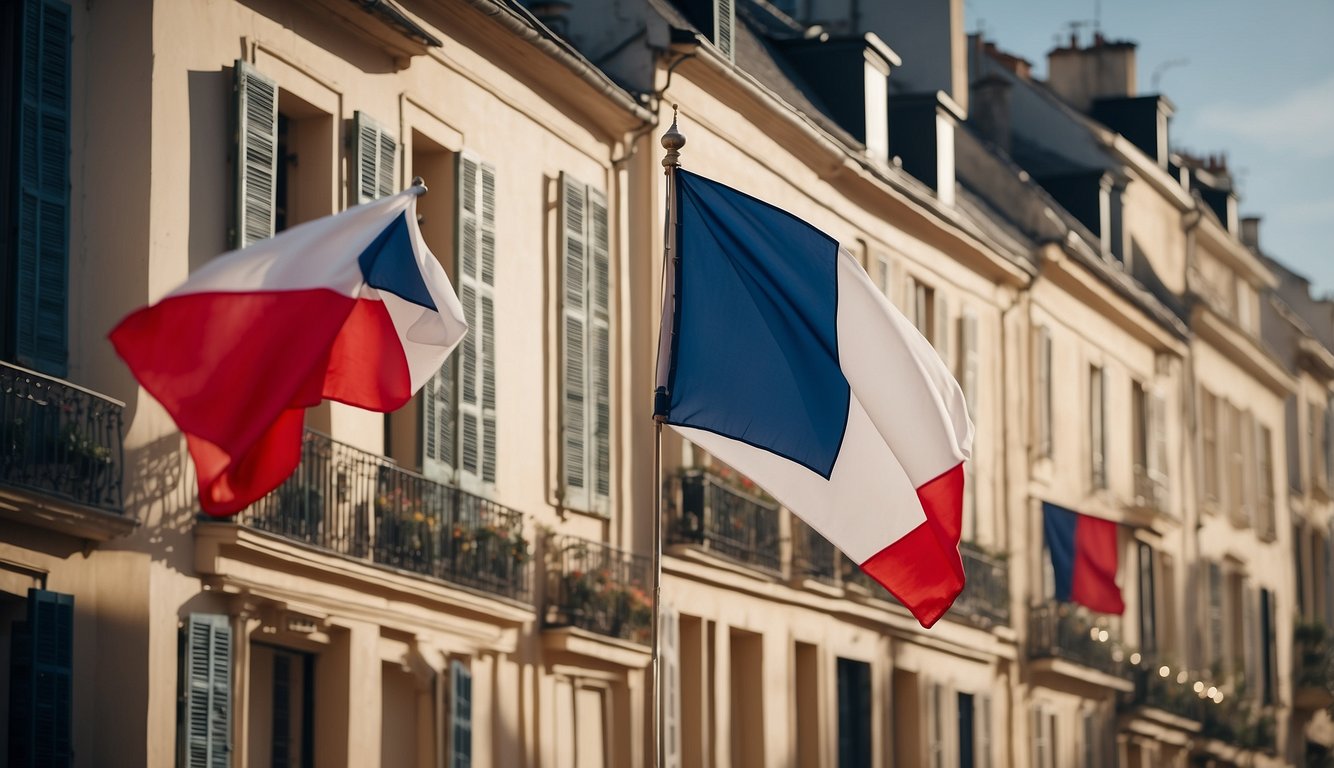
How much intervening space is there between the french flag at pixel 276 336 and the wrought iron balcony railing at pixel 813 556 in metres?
14.7

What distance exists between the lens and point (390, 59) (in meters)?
25.3

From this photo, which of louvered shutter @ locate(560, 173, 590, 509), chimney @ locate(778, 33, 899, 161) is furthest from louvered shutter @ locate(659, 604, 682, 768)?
chimney @ locate(778, 33, 899, 161)

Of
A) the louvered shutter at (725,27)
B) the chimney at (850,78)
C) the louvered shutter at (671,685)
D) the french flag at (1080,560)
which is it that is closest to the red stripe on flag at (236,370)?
the louvered shutter at (671,685)

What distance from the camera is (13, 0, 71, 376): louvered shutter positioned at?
19.9m

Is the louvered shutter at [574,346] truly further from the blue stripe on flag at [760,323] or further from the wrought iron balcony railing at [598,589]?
the blue stripe on flag at [760,323]

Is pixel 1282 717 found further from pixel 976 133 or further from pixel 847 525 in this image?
pixel 847 525

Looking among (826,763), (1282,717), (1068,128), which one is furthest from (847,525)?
(1282,717)

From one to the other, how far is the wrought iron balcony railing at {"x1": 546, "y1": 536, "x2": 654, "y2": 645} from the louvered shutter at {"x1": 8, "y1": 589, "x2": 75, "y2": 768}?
25.8 feet

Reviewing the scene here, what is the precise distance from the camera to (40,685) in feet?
64.5

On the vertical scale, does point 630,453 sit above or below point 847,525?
above

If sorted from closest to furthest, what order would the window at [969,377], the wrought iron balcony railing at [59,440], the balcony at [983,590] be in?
the wrought iron balcony railing at [59,440] < the balcony at [983,590] < the window at [969,377]

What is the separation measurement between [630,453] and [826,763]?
20.3 feet

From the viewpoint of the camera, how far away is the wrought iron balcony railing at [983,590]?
1463 inches

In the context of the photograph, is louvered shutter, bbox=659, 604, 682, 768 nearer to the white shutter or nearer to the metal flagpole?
the white shutter
